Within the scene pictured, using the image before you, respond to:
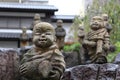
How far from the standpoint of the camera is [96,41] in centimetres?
930

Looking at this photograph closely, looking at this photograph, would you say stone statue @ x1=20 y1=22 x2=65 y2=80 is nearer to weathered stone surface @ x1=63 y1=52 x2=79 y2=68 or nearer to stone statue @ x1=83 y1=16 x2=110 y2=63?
stone statue @ x1=83 y1=16 x2=110 y2=63

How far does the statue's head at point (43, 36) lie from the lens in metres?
5.86

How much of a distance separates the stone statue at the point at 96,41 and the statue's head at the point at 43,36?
3.33 meters

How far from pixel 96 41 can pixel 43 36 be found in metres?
3.58

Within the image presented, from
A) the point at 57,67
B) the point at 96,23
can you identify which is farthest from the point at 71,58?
the point at 57,67

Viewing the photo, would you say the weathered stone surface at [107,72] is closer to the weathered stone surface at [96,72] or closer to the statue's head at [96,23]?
the weathered stone surface at [96,72]

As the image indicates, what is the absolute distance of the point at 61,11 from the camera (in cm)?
2583

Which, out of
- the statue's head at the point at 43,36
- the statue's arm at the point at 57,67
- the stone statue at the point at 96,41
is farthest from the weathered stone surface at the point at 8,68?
the stone statue at the point at 96,41

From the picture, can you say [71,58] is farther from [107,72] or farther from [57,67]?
[57,67]

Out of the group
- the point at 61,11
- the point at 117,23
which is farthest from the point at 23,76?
the point at 61,11

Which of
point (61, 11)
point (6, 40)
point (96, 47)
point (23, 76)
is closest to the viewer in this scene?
point (23, 76)

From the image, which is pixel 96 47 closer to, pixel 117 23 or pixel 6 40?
pixel 117 23

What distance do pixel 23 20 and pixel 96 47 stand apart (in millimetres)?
13091

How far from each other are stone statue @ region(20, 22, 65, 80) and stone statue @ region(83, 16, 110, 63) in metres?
3.35
